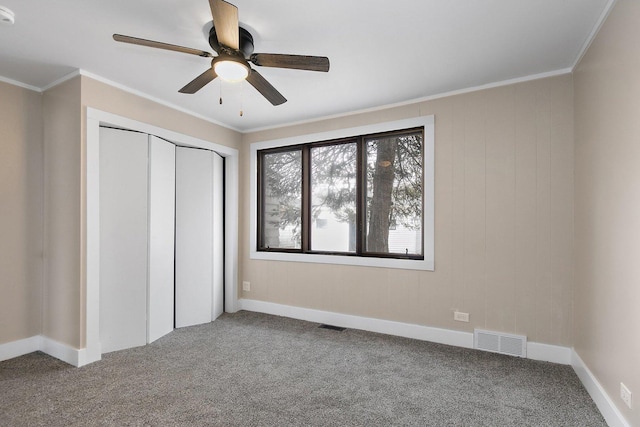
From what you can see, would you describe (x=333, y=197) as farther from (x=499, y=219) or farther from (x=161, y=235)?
(x=161, y=235)

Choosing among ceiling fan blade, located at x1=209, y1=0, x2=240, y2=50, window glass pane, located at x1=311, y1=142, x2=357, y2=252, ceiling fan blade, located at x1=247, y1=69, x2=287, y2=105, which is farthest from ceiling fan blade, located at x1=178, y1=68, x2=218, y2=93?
window glass pane, located at x1=311, y1=142, x2=357, y2=252

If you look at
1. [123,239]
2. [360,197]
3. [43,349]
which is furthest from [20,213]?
[360,197]

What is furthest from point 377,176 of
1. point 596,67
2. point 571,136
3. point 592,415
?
point 592,415

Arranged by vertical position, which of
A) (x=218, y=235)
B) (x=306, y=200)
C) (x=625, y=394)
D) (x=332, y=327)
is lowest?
(x=332, y=327)

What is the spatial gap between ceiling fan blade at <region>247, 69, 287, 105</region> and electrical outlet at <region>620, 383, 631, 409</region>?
285cm

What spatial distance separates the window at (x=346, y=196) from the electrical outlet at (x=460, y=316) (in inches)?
24.9

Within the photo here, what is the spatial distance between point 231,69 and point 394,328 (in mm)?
2945

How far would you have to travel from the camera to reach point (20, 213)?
3.04 m

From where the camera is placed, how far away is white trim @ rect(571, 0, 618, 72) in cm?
194

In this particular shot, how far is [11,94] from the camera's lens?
2.99 meters

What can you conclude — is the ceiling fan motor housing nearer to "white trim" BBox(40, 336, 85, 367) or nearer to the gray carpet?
the gray carpet

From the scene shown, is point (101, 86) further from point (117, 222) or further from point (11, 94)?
point (117, 222)

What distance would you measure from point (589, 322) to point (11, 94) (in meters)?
5.19

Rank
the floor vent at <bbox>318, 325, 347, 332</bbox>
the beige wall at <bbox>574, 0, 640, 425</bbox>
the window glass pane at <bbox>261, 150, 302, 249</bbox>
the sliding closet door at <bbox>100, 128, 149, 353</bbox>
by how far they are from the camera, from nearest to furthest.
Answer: the beige wall at <bbox>574, 0, 640, 425</bbox>, the sliding closet door at <bbox>100, 128, 149, 353</bbox>, the floor vent at <bbox>318, 325, 347, 332</bbox>, the window glass pane at <bbox>261, 150, 302, 249</bbox>
